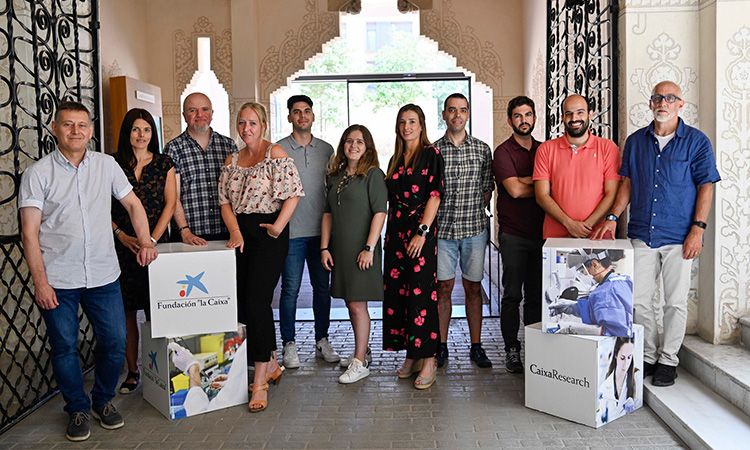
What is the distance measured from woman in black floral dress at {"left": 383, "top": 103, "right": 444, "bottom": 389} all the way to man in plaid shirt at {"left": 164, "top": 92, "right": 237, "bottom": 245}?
108cm

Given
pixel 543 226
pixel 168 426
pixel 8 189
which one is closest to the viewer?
pixel 168 426

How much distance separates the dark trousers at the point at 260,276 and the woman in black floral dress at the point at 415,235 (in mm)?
682

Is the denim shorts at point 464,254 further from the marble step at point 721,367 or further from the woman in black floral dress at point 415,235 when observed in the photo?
the marble step at point 721,367

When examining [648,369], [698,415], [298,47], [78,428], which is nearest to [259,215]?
[78,428]

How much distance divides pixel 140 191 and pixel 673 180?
292 centimetres

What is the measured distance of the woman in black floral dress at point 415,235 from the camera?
3.96 metres

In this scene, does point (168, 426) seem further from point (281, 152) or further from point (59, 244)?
point (281, 152)

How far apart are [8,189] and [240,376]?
2062 millimetres

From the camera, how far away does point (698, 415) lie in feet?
10.7

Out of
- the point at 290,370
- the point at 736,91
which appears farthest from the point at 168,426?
the point at 736,91

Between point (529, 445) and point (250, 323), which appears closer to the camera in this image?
point (529, 445)

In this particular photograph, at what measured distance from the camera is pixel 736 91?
3863mm

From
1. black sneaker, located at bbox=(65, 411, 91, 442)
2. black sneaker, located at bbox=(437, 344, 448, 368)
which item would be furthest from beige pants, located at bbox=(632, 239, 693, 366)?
black sneaker, located at bbox=(65, 411, 91, 442)

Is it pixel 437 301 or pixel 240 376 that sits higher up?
pixel 437 301
